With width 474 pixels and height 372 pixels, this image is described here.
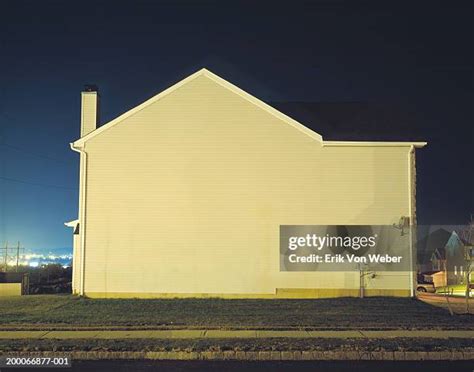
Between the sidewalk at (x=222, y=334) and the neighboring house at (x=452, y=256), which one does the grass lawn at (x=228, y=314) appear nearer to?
the sidewalk at (x=222, y=334)

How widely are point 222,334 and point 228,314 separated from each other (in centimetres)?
268

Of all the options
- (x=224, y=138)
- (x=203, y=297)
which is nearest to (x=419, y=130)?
(x=224, y=138)

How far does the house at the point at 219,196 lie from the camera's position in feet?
62.8

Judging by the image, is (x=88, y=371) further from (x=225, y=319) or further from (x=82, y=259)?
(x=82, y=259)

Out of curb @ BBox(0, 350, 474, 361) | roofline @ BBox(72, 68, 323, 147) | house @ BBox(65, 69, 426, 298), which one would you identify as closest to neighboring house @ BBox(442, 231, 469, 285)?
house @ BBox(65, 69, 426, 298)

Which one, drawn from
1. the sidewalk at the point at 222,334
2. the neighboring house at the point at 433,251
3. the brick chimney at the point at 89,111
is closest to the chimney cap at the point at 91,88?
the brick chimney at the point at 89,111

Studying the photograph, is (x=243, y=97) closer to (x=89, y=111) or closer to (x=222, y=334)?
(x=89, y=111)

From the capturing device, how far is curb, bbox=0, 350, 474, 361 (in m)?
10.6

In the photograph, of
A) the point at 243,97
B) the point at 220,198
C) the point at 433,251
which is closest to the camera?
the point at 220,198

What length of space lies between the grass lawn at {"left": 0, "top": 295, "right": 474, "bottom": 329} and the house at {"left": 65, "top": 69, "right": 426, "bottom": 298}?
3.17 feet

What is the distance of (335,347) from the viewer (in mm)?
10938

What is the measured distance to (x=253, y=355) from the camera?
34.8 ft

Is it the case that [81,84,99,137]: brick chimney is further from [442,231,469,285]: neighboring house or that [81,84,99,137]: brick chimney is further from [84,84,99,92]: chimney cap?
[442,231,469,285]: neighboring house

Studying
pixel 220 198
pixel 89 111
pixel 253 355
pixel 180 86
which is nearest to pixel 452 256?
pixel 220 198
